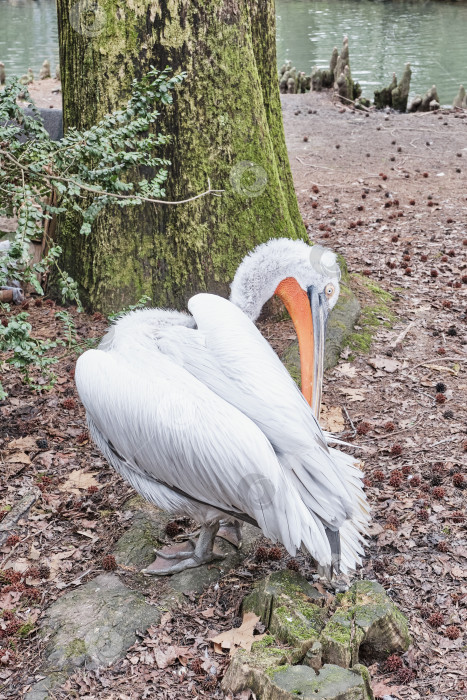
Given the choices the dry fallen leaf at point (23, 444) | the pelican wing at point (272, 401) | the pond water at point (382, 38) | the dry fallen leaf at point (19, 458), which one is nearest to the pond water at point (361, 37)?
the pond water at point (382, 38)

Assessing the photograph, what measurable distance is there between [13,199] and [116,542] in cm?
194

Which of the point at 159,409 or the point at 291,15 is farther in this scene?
the point at 291,15

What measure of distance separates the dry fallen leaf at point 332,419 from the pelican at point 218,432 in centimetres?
106

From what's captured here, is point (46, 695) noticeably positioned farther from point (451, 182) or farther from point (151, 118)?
point (451, 182)

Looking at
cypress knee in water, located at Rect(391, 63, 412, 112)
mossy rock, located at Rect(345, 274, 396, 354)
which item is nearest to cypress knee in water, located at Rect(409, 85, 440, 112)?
cypress knee in water, located at Rect(391, 63, 412, 112)

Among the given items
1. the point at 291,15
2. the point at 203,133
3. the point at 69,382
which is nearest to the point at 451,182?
the point at 203,133

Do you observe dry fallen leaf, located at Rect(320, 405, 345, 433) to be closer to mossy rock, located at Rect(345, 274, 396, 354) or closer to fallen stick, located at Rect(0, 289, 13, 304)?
mossy rock, located at Rect(345, 274, 396, 354)

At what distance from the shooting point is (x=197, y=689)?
263 centimetres

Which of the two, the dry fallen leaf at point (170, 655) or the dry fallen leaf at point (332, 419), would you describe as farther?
the dry fallen leaf at point (332, 419)

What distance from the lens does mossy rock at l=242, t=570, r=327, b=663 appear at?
8.41ft

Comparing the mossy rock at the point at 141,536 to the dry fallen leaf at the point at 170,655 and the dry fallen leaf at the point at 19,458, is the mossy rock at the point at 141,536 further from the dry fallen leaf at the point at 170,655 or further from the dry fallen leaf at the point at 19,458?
the dry fallen leaf at the point at 19,458

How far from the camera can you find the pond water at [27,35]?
921 inches

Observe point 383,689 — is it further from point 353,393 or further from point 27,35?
point 27,35

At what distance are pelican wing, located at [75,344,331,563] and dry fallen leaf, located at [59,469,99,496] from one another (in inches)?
31.6
